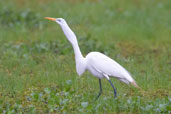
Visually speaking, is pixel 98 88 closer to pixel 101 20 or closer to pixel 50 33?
pixel 50 33

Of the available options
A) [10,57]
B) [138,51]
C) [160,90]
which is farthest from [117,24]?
[160,90]

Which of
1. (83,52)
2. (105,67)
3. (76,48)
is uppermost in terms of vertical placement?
(76,48)

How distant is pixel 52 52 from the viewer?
898 cm

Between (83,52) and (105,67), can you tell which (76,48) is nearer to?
(105,67)

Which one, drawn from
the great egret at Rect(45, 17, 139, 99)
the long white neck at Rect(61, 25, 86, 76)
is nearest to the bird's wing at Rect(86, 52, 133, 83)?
the great egret at Rect(45, 17, 139, 99)

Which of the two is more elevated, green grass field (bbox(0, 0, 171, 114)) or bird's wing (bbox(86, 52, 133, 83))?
bird's wing (bbox(86, 52, 133, 83))

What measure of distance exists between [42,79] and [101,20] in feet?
16.7

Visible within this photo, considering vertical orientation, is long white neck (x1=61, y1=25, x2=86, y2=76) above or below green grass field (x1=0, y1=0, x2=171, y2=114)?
above

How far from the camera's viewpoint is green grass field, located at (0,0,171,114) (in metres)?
6.09

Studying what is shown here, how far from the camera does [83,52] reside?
909 cm

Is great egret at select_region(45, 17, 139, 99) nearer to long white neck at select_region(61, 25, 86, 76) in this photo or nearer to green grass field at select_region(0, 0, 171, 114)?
long white neck at select_region(61, 25, 86, 76)

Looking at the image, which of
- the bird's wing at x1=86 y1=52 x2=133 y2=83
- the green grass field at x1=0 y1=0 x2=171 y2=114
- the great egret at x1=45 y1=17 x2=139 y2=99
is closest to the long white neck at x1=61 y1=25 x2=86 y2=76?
the great egret at x1=45 y1=17 x2=139 y2=99

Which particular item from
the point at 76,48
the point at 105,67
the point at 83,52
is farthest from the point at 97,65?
the point at 83,52

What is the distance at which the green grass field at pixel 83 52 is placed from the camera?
6.09 meters
